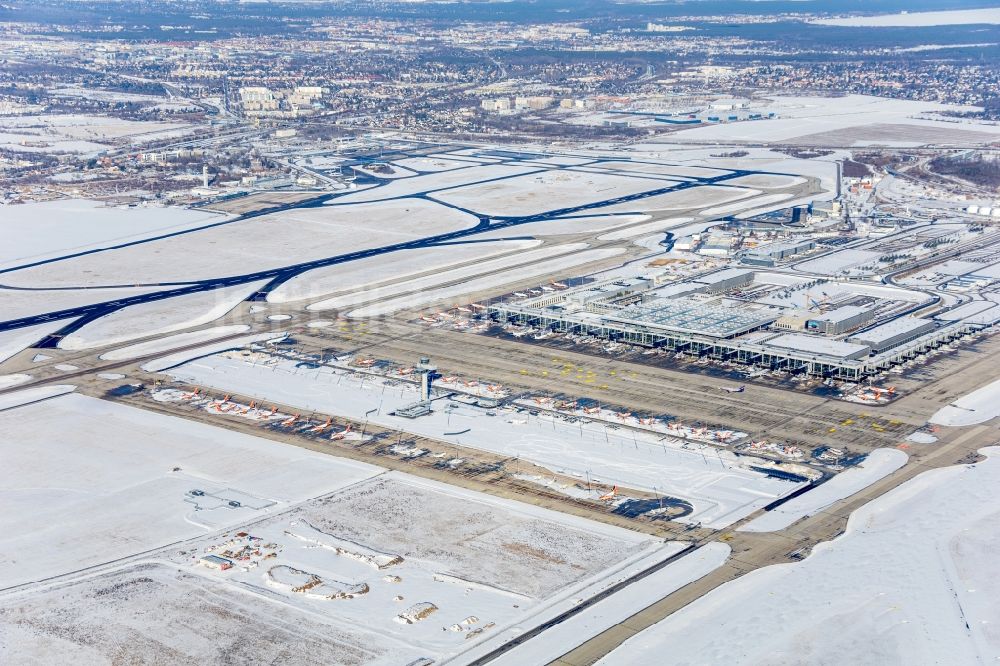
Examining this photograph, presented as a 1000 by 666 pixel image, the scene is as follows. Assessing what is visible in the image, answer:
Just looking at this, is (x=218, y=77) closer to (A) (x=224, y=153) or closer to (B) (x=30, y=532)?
(A) (x=224, y=153)

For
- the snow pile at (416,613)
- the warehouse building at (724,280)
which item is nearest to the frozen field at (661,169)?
the warehouse building at (724,280)

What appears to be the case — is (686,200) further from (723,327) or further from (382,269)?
(723,327)

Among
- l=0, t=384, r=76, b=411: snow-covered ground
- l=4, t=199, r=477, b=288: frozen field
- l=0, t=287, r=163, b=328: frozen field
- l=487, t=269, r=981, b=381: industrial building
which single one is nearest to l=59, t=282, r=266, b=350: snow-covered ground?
l=0, t=287, r=163, b=328: frozen field

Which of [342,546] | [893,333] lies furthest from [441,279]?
[342,546]

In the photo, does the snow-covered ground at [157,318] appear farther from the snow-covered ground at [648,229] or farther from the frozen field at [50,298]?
the snow-covered ground at [648,229]

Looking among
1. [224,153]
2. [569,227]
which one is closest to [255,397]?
[569,227]
